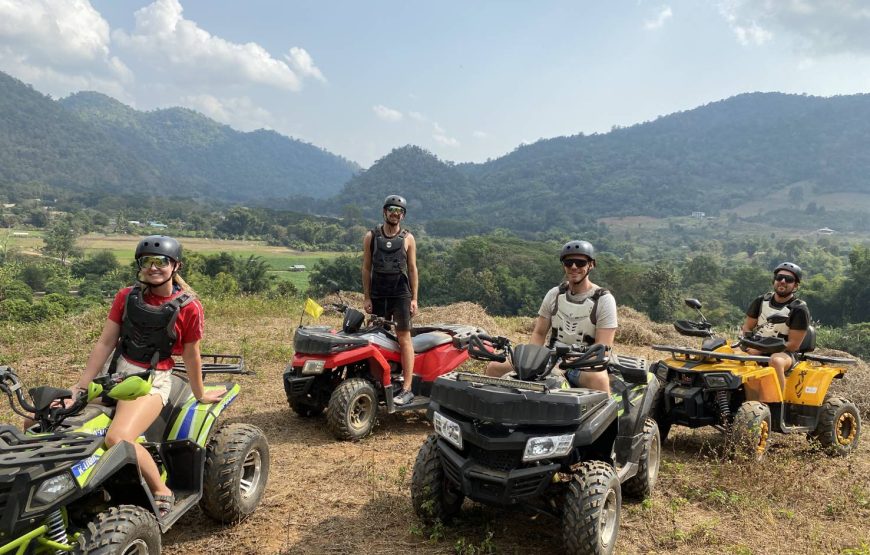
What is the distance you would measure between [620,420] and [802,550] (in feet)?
4.49

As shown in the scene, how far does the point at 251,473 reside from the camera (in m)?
4.17

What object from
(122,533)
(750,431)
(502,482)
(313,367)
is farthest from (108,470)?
(750,431)

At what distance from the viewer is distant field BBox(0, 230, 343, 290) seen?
270 feet

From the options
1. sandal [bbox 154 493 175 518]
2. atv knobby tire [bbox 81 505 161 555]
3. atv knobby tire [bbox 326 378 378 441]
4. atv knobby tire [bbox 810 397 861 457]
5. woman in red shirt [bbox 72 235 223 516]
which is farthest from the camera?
atv knobby tire [bbox 810 397 861 457]

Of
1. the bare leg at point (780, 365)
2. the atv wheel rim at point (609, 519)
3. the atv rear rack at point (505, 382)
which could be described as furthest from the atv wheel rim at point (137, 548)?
the bare leg at point (780, 365)

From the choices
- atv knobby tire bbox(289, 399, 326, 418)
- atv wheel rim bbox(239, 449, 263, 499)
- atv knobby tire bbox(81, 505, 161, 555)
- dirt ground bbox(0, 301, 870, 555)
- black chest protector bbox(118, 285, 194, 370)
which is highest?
black chest protector bbox(118, 285, 194, 370)

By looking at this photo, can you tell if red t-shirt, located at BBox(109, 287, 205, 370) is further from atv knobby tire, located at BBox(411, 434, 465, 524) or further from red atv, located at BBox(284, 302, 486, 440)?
red atv, located at BBox(284, 302, 486, 440)

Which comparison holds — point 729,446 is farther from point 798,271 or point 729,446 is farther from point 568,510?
point 568,510

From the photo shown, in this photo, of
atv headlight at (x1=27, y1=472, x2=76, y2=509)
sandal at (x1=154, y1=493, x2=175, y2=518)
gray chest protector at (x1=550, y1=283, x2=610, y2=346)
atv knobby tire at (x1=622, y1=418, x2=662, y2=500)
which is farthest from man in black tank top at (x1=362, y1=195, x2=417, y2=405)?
atv headlight at (x1=27, y1=472, x2=76, y2=509)

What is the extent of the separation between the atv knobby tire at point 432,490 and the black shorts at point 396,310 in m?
2.56

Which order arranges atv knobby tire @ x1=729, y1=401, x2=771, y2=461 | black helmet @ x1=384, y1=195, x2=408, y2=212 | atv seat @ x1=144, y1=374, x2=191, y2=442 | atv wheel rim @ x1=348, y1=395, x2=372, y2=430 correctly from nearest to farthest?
atv seat @ x1=144, y1=374, x2=191, y2=442
atv knobby tire @ x1=729, y1=401, x2=771, y2=461
atv wheel rim @ x1=348, y1=395, x2=372, y2=430
black helmet @ x1=384, y1=195, x2=408, y2=212

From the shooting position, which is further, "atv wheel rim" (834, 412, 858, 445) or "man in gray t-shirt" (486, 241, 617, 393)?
"atv wheel rim" (834, 412, 858, 445)

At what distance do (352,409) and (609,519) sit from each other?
2.81 m

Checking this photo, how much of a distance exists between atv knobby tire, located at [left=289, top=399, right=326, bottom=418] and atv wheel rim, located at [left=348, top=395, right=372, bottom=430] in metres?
0.53
